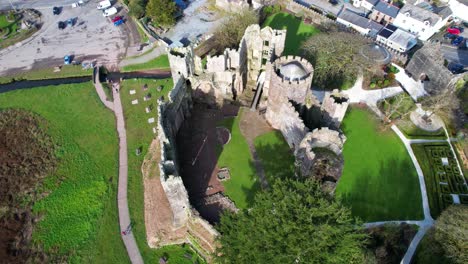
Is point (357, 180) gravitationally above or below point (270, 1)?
below

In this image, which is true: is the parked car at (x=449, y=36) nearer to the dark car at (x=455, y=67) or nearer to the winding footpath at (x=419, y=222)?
the dark car at (x=455, y=67)

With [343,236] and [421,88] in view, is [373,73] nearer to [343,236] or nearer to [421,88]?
[421,88]

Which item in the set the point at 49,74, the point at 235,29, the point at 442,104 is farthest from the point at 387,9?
the point at 49,74

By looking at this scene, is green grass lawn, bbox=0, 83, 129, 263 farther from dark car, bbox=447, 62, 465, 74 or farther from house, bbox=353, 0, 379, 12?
dark car, bbox=447, 62, 465, 74

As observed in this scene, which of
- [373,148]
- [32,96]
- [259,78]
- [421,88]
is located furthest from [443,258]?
[32,96]

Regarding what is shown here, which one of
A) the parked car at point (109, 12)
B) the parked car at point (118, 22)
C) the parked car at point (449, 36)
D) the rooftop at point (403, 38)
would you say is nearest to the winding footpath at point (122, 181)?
the parked car at point (118, 22)
